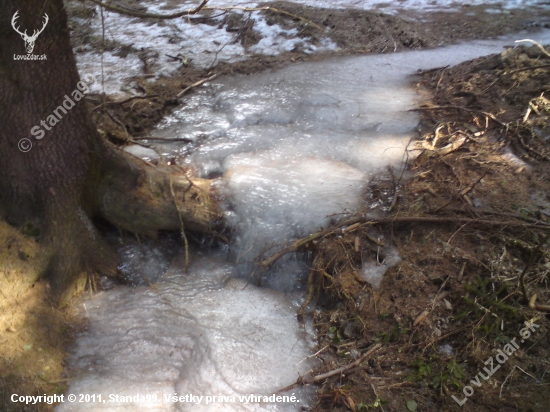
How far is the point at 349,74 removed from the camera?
19.2 feet

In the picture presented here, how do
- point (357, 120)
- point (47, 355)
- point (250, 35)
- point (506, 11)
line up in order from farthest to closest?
point (506, 11) < point (250, 35) < point (357, 120) < point (47, 355)

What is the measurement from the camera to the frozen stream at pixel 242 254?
2662 millimetres

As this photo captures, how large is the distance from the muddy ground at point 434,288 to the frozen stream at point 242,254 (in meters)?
0.21

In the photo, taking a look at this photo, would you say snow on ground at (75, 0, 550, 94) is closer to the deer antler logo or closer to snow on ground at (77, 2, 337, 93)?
snow on ground at (77, 2, 337, 93)

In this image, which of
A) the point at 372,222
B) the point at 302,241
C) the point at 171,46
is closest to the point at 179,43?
the point at 171,46

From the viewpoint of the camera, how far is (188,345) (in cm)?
285

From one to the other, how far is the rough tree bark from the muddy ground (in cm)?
23

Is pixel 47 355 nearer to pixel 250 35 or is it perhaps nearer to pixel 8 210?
pixel 8 210

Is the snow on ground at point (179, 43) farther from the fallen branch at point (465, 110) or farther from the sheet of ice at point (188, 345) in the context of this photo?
the sheet of ice at point (188, 345)

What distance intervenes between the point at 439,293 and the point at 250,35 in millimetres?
5438

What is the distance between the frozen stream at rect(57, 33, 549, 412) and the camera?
2.66m

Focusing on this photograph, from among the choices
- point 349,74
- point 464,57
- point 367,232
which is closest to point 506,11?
point 464,57

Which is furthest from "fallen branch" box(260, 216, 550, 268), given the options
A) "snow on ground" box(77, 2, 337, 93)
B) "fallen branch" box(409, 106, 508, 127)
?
"snow on ground" box(77, 2, 337, 93)

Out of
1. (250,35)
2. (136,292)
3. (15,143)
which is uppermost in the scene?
(15,143)
